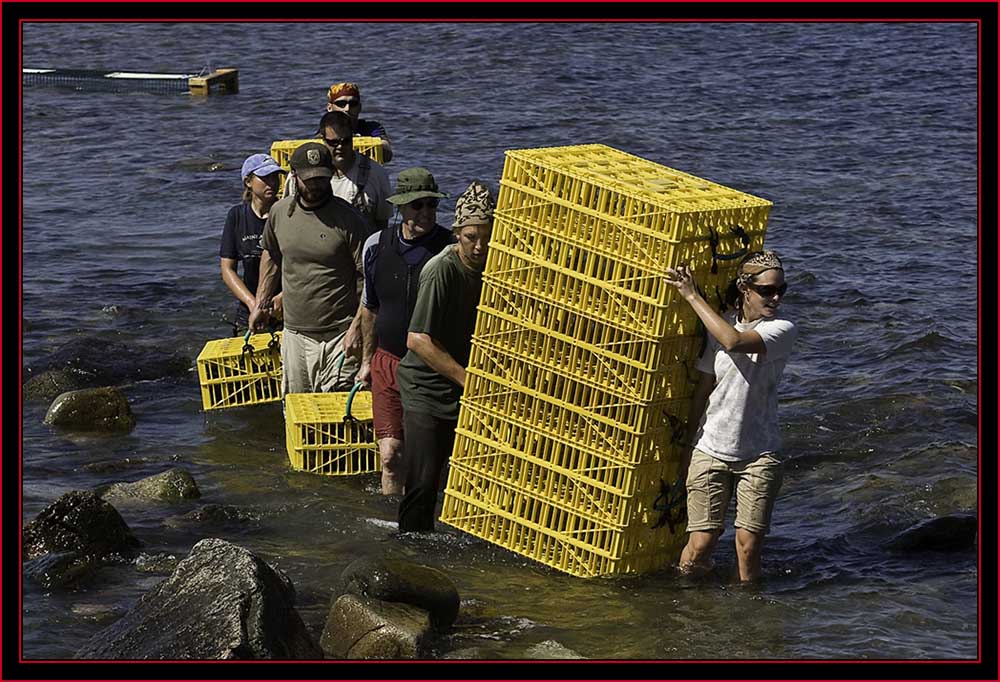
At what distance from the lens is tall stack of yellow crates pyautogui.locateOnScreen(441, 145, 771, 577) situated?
731 centimetres

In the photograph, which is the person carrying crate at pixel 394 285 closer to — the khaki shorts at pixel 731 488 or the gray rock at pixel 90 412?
the khaki shorts at pixel 731 488

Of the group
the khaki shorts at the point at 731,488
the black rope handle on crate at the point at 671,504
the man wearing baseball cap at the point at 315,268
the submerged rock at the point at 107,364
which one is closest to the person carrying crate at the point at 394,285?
the man wearing baseball cap at the point at 315,268

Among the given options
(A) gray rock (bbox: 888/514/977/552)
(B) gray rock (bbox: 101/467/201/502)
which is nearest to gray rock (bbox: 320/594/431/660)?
(B) gray rock (bbox: 101/467/201/502)

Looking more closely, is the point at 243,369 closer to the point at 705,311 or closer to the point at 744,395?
the point at 744,395

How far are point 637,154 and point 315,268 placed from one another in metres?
11.2

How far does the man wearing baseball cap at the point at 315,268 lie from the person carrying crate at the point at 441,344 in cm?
124

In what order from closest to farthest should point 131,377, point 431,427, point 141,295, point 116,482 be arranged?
1. point 431,427
2. point 116,482
3. point 131,377
4. point 141,295

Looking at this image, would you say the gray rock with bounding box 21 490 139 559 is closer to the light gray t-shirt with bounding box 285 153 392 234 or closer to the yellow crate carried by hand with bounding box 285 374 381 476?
the yellow crate carried by hand with bounding box 285 374 381 476

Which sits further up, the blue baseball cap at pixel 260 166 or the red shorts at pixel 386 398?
the blue baseball cap at pixel 260 166

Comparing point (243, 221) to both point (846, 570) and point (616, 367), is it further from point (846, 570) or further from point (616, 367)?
point (846, 570)

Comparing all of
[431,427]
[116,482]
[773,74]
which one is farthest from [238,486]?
[773,74]

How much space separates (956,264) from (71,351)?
8.74 meters

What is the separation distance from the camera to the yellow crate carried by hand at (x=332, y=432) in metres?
9.70

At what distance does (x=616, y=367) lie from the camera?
24.4 feet
